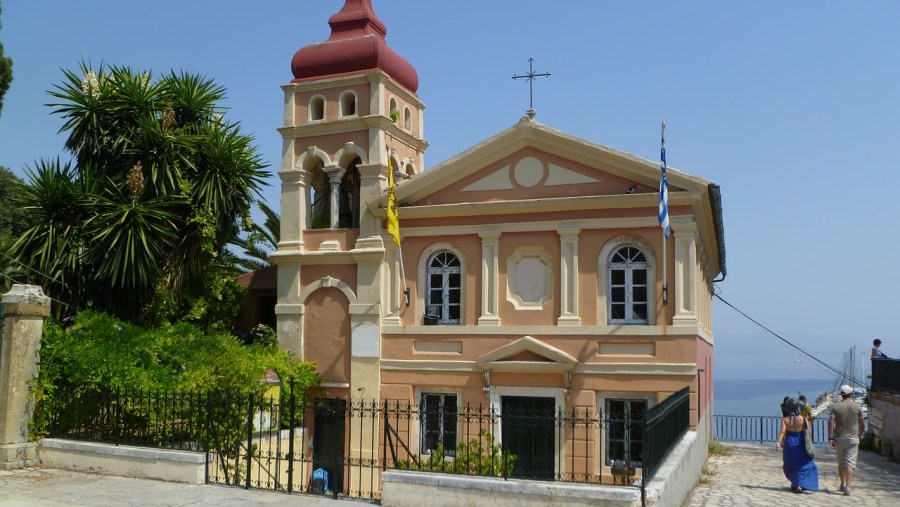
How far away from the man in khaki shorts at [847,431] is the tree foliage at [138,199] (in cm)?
1343

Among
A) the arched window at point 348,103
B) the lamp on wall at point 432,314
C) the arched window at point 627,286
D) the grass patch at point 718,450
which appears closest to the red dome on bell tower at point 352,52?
the arched window at point 348,103

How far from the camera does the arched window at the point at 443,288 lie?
59.1 feet

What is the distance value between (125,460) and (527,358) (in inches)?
304

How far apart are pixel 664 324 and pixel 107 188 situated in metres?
12.4

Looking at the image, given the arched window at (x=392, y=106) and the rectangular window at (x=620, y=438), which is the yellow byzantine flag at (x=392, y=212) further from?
the rectangular window at (x=620, y=438)

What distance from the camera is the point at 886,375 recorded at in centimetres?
2139

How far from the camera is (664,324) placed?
16.2 metres

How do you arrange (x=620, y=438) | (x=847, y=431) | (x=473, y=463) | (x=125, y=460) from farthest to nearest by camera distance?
1. (x=620, y=438)
2. (x=847, y=431)
3. (x=125, y=460)
4. (x=473, y=463)

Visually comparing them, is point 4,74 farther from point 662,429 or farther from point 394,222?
point 662,429

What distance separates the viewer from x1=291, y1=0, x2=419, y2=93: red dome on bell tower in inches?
757

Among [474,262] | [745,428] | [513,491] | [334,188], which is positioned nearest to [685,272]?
[474,262]

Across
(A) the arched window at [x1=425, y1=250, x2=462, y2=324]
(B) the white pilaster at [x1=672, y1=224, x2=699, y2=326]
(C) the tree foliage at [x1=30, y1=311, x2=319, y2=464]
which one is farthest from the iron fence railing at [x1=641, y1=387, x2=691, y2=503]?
(C) the tree foliage at [x1=30, y1=311, x2=319, y2=464]

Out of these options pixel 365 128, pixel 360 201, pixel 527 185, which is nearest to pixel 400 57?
pixel 365 128

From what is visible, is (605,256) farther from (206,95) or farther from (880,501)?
(206,95)
